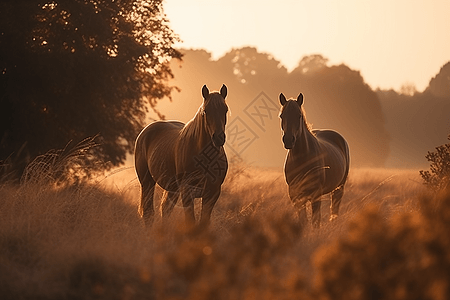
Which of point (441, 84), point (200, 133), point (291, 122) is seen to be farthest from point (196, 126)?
point (441, 84)

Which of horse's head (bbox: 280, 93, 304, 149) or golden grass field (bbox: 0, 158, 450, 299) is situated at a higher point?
horse's head (bbox: 280, 93, 304, 149)

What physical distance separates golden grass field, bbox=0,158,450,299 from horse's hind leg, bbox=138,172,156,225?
400 millimetres

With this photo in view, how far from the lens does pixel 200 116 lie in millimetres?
7770

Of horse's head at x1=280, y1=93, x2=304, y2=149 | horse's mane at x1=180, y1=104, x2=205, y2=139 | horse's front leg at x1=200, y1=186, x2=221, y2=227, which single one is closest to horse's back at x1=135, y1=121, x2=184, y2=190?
horse's mane at x1=180, y1=104, x2=205, y2=139

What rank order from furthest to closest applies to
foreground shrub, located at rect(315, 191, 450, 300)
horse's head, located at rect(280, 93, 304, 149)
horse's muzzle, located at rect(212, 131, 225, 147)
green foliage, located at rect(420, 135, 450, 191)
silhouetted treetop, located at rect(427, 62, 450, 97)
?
1. silhouetted treetop, located at rect(427, 62, 450, 97)
2. green foliage, located at rect(420, 135, 450, 191)
3. horse's head, located at rect(280, 93, 304, 149)
4. horse's muzzle, located at rect(212, 131, 225, 147)
5. foreground shrub, located at rect(315, 191, 450, 300)

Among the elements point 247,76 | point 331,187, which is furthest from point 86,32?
point 247,76

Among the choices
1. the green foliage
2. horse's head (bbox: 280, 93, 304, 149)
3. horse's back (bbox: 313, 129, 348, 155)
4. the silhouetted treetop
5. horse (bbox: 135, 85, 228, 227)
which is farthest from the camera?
the silhouetted treetop

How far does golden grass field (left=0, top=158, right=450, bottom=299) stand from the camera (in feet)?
12.3

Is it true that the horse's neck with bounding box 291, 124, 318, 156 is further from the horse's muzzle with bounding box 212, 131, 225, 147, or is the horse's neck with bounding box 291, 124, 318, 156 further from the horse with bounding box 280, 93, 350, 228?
the horse's muzzle with bounding box 212, 131, 225, 147

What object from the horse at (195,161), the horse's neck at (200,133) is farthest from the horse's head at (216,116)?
the horse's neck at (200,133)

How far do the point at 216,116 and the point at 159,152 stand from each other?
1834mm

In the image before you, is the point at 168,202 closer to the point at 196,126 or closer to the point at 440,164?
the point at 196,126

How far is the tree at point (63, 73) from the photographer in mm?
14789

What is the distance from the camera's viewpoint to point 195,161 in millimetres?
7812
